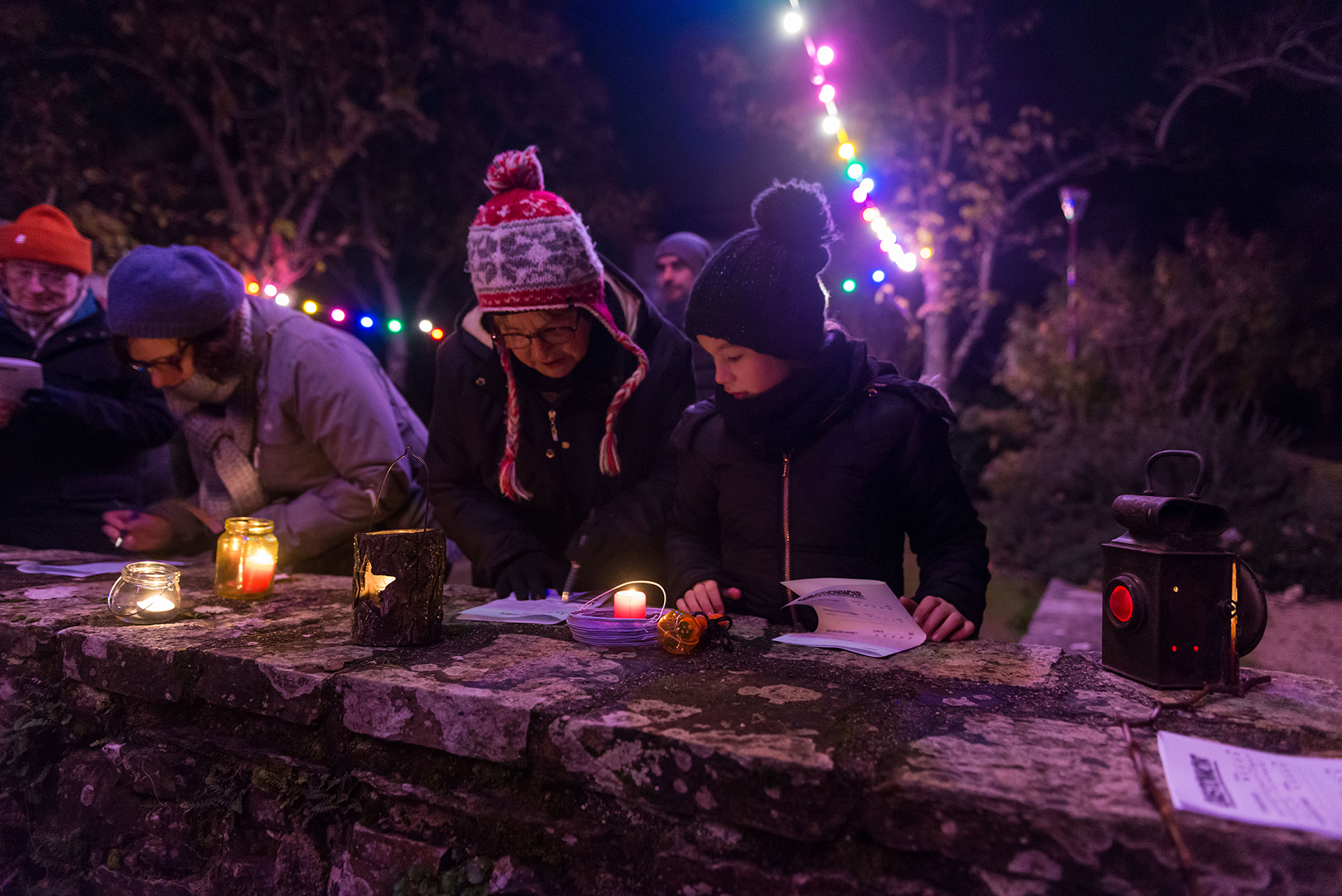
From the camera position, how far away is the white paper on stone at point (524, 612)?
1.98m

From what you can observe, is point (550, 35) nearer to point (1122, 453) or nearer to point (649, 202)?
point (649, 202)

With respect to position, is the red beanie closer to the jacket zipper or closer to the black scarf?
the black scarf

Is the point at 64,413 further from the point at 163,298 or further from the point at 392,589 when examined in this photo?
the point at 392,589

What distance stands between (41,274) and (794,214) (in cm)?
318

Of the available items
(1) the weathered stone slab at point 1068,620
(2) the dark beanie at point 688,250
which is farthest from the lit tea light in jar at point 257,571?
(1) the weathered stone slab at point 1068,620

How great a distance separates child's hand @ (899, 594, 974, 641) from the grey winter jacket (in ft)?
Result: 5.60

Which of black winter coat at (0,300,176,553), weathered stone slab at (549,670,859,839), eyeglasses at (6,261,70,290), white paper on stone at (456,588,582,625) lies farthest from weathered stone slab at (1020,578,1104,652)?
eyeglasses at (6,261,70,290)

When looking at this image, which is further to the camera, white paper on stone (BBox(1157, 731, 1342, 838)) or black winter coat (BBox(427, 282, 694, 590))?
black winter coat (BBox(427, 282, 694, 590))

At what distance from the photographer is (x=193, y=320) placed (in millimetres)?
2590

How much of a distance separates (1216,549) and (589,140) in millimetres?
13201

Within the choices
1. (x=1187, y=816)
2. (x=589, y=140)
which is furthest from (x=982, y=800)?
(x=589, y=140)

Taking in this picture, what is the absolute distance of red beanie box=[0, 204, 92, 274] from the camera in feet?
10.9

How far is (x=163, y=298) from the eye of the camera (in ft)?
8.41

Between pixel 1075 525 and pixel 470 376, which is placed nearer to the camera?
pixel 470 376
